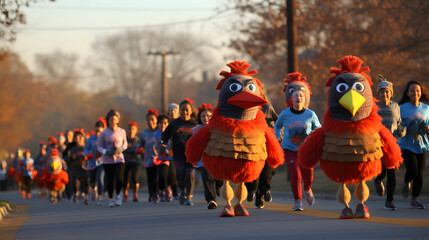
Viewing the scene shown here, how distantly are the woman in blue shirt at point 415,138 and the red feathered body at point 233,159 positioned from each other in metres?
2.48

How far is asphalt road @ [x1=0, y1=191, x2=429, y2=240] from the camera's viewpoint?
32.9 feet

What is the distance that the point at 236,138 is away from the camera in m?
12.1

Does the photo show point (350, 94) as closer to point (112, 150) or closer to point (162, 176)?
point (112, 150)

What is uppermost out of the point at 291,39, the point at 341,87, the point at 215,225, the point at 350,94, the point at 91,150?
the point at 291,39

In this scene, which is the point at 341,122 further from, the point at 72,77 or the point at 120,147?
the point at 72,77

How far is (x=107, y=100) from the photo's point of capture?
92.8 m

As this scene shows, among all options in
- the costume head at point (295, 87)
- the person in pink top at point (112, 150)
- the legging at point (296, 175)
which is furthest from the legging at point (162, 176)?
the legging at point (296, 175)

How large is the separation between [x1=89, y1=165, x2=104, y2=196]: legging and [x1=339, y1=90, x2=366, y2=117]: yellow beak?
987cm

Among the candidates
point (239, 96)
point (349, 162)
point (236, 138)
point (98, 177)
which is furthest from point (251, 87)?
point (98, 177)

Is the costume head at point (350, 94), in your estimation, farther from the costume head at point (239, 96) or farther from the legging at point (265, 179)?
the legging at point (265, 179)

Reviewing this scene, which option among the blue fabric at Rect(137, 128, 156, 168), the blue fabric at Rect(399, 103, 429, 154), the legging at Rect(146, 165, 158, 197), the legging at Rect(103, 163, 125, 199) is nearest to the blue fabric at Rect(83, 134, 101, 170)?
the blue fabric at Rect(137, 128, 156, 168)

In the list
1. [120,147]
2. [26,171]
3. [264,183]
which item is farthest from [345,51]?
[264,183]

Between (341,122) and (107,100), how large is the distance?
82.5 m

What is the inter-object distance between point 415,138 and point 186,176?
5017 mm
